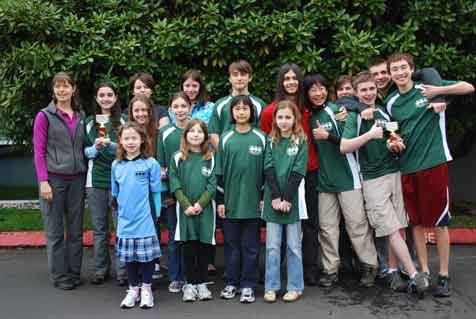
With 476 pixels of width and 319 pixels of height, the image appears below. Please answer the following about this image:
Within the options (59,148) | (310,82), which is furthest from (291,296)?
(59,148)

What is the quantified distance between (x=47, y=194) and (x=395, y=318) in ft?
10.6

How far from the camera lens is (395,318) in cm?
443

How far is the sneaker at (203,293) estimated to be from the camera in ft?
16.2

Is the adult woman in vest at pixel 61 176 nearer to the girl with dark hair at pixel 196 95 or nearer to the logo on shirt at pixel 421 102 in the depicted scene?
the girl with dark hair at pixel 196 95

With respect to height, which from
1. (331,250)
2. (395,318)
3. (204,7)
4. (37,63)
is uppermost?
(204,7)

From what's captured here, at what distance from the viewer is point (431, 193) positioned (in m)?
4.89

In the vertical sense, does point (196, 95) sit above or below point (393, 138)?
above

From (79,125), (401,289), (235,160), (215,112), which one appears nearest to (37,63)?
(79,125)

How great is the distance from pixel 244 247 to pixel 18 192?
6.97 metres

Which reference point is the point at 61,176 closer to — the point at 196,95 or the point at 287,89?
the point at 196,95

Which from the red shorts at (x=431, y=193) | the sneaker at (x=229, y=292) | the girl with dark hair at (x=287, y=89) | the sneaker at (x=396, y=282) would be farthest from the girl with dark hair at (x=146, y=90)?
the sneaker at (x=396, y=282)

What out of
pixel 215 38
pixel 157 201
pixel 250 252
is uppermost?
pixel 215 38

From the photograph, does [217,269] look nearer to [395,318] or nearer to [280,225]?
[280,225]

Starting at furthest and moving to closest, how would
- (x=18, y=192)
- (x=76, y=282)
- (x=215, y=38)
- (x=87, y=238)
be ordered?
(x=18, y=192), (x=87, y=238), (x=215, y=38), (x=76, y=282)
